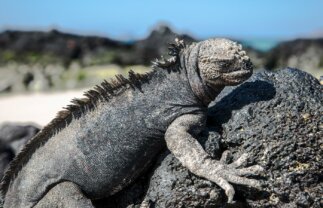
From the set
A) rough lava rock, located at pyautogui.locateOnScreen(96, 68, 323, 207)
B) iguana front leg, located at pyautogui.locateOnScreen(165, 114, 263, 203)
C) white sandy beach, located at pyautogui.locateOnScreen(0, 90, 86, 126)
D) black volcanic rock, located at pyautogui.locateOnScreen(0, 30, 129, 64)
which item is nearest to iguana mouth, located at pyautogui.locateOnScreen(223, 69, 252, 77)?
rough lava rock, located at pyautogui.locateOnScreen(96, 68, 323, 207)

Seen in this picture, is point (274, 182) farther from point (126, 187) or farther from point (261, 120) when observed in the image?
point (126, 187)

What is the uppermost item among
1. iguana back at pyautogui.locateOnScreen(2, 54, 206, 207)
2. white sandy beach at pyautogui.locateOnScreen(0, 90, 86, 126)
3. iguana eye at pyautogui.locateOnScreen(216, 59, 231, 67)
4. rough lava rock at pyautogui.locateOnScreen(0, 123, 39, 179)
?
iguana eye at pyautogui.locateOnScreen(216, 59, 231, 67)

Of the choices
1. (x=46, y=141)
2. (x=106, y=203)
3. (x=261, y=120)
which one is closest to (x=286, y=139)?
(x=261, y=120)

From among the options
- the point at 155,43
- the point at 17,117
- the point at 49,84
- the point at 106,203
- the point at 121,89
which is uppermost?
the point at 121,89

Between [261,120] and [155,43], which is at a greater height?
[261,120]

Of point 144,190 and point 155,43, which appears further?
point 155,43

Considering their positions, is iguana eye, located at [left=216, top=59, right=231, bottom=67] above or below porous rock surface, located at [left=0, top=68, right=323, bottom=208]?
above

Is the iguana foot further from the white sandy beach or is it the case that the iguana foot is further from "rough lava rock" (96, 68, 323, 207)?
the white sandy beach

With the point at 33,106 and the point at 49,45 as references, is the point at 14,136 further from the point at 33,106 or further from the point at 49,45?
the point at 49,45
